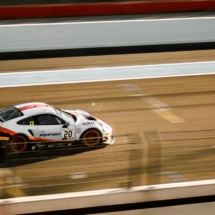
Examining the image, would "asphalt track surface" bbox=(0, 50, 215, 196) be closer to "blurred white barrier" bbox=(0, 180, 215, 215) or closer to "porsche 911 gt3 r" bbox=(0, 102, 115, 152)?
"blurred white barrier" bbox=(0, 180, 215, 215)

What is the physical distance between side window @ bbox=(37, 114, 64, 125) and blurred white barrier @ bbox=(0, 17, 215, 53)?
17.2 feet

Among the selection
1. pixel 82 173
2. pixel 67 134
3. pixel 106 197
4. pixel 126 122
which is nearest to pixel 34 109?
pixel 67 134

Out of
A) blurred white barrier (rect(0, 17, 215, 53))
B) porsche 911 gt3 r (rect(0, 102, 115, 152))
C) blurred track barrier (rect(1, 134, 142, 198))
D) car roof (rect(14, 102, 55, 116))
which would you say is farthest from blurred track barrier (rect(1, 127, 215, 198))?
blurred white barrier (rect(0, 17, 215, 53))

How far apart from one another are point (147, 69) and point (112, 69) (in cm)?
60

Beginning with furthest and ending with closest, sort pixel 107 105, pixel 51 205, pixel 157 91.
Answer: pixel 157 91 < pixel 107 105 < pixel 51 205

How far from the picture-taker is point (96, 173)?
153 inches

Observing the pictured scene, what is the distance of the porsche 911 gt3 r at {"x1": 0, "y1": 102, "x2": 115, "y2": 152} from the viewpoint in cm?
601

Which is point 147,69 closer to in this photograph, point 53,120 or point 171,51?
point 171,51

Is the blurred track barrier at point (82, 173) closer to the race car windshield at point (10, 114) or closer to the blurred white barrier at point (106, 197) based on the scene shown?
the blurred white barrier at point (106, 197)

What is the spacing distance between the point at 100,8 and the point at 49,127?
726 centimetres

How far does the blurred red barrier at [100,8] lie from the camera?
492 inches

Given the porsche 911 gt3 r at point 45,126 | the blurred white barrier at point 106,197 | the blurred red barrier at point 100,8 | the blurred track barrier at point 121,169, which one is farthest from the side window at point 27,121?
the blurred red barrier at point 100,8

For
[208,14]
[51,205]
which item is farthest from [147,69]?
[51,205]

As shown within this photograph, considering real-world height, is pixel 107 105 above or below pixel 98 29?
below
